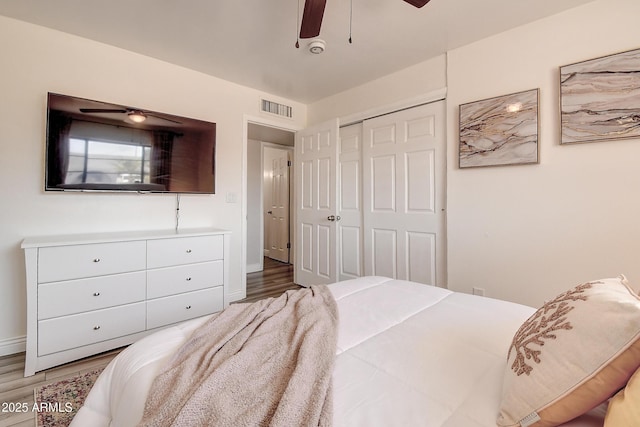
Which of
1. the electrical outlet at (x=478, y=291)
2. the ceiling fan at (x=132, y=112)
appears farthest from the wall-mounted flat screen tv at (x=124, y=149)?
the electrical outlet at (x=478, y=291)

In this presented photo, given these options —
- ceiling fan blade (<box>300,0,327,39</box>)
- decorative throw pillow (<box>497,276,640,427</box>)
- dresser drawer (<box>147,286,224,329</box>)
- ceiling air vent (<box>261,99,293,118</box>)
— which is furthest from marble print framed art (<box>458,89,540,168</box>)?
A: dresser drawer (<box>147,286,224,329</box>)

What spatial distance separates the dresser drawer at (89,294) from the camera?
1.88 m

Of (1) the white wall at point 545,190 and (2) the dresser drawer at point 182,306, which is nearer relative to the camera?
(1) the white wall at point 545,190

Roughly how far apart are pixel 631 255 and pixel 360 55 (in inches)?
99.8

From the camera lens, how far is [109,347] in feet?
6.95

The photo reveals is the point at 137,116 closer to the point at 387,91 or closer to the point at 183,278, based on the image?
the point at 183,278

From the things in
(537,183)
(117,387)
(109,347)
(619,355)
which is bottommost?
(109,347)

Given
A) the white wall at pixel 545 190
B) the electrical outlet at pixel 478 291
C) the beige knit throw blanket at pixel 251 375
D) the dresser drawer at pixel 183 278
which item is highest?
the white wall at pixel 545 190

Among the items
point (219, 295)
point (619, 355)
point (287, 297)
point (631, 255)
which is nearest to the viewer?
point (619, 355)

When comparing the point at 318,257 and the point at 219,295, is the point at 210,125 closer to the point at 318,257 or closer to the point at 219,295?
the point at 219,295

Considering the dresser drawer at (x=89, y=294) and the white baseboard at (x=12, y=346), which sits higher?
the dresser drawer at (x=89, y=294)

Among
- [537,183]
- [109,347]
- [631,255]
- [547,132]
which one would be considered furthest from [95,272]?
[631,255]

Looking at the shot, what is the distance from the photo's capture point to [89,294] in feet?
6.62

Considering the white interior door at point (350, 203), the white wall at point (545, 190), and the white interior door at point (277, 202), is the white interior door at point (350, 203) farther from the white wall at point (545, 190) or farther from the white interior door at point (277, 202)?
the white interior door at point (277, 202)
